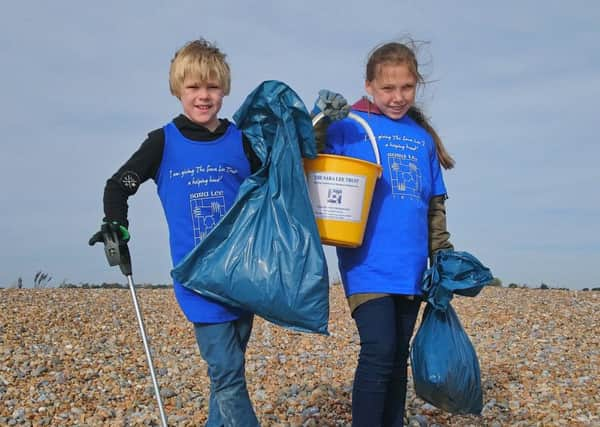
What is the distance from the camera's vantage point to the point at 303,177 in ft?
10.5

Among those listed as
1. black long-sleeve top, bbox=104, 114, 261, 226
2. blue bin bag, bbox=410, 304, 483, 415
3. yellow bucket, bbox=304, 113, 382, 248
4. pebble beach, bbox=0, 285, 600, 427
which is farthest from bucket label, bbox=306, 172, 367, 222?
pebble beach, bbox=0, 285, 600, 427

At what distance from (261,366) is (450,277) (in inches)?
132

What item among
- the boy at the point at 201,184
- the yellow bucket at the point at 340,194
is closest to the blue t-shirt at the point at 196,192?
the boy at the point at 201,184

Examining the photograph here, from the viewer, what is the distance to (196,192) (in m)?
3.34

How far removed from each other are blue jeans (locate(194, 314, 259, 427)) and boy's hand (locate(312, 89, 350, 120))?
41.8 inches

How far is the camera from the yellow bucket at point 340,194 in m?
3.23

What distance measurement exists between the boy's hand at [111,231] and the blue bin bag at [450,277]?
1.44 m

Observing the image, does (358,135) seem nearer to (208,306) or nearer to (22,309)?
(208,306)

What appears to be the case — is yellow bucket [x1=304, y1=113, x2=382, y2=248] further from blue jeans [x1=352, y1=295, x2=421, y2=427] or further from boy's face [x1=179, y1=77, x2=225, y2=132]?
boy's face [x1=179, y1=77, x2=225, y2=132]

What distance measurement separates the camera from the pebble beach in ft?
17.3

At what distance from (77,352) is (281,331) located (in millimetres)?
2284

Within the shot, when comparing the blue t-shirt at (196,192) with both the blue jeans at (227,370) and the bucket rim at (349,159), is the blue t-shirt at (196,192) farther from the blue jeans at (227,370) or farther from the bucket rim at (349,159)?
the bucket rim at (349,159)

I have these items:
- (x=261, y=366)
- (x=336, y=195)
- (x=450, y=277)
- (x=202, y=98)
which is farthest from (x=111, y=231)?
(x=261, y=366)

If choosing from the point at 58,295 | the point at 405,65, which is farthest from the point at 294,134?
the point at 58,295
